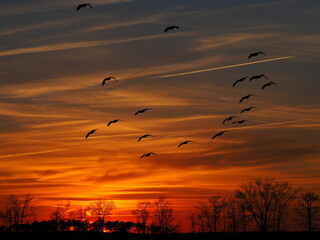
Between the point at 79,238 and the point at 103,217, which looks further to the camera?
the point at 103,217

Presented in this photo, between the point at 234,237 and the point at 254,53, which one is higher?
the point at 254,53

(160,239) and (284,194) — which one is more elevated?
(284,194)

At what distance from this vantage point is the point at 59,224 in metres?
196

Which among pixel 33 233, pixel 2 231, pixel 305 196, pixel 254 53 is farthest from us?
pixel 305 196

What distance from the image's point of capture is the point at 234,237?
190 m

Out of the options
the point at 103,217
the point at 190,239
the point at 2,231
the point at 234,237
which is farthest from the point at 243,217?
the point at 2,231

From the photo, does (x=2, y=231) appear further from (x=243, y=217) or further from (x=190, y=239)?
(x=243, y=217)

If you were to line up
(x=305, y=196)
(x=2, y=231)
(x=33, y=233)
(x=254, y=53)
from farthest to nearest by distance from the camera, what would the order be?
(x=305, y=196) < (x=33, y=233) < (x=2, y=231) < (x=254, y=53)

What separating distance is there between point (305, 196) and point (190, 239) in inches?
1858

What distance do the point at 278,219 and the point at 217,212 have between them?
1296 inches

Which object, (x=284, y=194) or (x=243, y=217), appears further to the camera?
(x=243, y=217)

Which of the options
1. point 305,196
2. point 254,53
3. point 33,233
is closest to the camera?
point 254,53

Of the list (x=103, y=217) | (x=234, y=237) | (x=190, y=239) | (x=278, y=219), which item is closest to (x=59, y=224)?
(x=103, y=217)

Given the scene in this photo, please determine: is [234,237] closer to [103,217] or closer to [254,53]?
[103,217]
